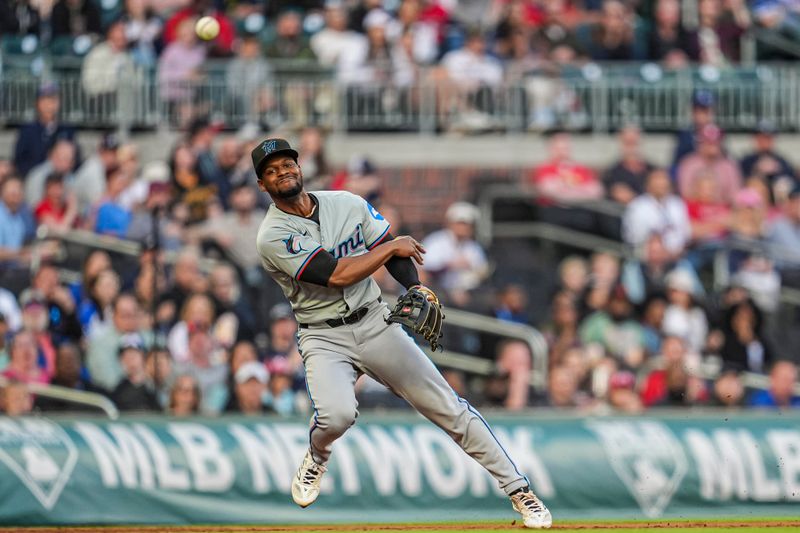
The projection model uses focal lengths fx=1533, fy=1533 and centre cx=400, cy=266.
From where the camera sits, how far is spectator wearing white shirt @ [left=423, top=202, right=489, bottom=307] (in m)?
14.2

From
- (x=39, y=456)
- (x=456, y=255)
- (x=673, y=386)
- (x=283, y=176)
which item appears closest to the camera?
(x=283, y=176)

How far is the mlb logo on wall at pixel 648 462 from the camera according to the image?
10656mm

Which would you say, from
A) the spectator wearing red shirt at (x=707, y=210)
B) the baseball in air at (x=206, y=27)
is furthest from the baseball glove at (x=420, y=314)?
the spectator wearing red shirt at (x=707, y=210)

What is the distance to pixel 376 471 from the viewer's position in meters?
10.6

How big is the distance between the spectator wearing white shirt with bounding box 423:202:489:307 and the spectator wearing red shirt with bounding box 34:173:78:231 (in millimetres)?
3275

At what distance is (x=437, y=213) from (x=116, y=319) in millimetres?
4325

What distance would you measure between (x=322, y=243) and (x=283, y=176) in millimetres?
437

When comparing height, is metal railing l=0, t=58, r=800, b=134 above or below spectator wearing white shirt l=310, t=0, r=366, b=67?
below

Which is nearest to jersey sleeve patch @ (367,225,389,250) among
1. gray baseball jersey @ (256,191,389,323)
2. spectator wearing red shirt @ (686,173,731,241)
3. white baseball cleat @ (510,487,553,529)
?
gray baseball jersey @ (256,191,389,323)

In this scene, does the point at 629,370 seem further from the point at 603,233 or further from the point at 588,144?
the point at 588,144

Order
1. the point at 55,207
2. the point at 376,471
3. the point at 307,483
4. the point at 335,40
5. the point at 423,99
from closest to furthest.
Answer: the point at 307,483 < the point at 376,471 < the point at 55,207 < the point at 423,99 < the point at 335,40

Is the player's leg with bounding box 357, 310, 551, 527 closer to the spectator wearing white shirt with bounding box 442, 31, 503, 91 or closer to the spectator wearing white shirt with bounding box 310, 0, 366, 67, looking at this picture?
the spectator wearing white shirt with bounding box 442, 31, 503, 91

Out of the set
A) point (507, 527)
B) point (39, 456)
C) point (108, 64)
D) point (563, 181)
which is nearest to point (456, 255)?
point (563, 181)

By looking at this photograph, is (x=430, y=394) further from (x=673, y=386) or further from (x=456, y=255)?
(x=456, y=255)
